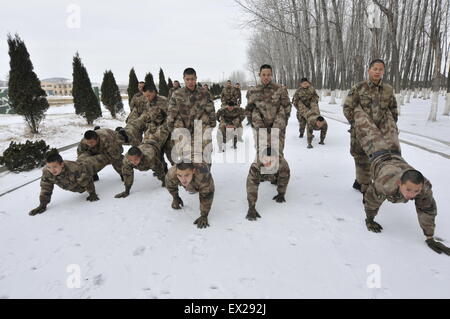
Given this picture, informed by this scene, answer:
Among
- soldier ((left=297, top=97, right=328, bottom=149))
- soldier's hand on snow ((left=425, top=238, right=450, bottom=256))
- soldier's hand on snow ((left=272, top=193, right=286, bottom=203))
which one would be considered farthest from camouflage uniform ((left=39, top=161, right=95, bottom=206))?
soldier ((left=297, top=97, right=328, bottom=149))

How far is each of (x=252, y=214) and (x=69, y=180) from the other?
8.77 ft

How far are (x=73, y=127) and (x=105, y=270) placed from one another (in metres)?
9.59

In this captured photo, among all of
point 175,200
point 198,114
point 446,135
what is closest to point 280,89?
point 198,114

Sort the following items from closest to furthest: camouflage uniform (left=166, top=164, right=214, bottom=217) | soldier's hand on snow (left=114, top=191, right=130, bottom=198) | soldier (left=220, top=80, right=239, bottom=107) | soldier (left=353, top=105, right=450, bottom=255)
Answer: soldier (left=353, top=105, right=450, bottom=255)
camouflage uniform (left=166, top=164, right=214, bottom=217)
soldier's hand on snow (left=114, top=191, right=130, bottom=198)
soldier (left=220, top=80, right=239, bottom=107)

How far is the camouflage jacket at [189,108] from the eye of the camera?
432 centimetres

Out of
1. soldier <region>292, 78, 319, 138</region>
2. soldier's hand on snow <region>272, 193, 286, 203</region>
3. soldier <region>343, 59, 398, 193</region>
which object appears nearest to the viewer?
soldier <region>343, 59, 398, 193</region>

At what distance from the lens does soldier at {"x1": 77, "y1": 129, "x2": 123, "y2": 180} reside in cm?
446

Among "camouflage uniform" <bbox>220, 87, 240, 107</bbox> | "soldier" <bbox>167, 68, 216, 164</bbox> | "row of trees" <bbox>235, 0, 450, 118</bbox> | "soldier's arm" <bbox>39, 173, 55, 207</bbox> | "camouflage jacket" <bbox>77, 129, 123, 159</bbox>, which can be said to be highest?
"row of trees" <bbox>235, 0, 450, 118</bbox>

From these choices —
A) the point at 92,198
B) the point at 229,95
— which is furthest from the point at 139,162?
the point at 229,95

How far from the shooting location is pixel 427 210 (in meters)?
2.46

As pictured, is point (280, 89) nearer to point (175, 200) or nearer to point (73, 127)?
point (175, 200)

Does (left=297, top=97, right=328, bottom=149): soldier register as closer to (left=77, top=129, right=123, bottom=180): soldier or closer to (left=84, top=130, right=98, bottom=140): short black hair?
(left=77, top=129, right=123, bottom=180): soldier

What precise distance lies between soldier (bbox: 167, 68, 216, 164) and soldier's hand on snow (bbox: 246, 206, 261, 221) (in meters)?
1.25

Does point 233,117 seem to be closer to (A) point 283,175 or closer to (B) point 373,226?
(A) point 283,175
